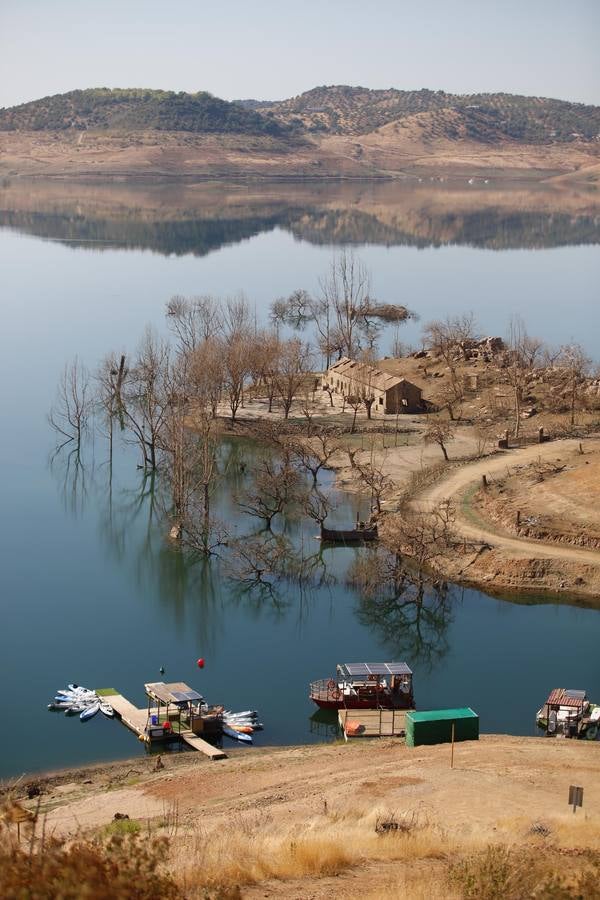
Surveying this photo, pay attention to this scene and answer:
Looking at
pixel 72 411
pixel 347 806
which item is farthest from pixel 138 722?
pixel 72 411

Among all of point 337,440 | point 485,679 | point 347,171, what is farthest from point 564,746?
point 347,171

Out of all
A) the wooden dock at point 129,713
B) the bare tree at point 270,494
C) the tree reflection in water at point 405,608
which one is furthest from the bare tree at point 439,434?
the wooden dock at point 129,713

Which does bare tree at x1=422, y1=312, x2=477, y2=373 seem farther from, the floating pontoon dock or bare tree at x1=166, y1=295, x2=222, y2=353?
the floating pontoon dock

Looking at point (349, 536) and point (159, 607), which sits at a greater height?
point (349, 536)

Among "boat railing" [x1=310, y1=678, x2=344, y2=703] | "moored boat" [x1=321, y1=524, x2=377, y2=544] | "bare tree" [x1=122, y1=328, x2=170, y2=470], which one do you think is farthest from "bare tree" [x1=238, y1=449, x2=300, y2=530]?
"boat railing" [x1=310, y1=678, x2=344, y2=703]

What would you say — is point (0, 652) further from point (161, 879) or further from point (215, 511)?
point (161, 879)

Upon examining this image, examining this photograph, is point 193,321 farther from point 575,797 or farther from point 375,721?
point 575,797

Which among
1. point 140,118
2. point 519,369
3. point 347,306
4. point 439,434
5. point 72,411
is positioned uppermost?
point 140,118

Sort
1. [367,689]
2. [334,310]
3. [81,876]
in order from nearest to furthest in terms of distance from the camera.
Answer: [81,876]
[367,689]
[334,310]
